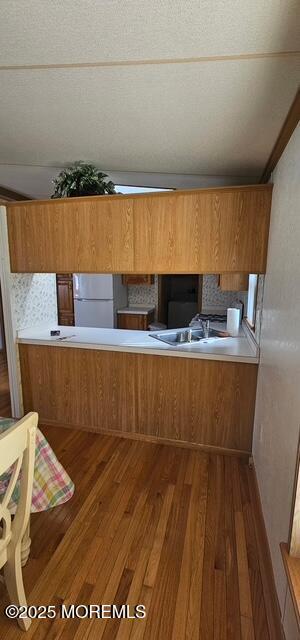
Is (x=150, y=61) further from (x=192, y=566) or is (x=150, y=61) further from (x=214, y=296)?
(x=214, y=296)

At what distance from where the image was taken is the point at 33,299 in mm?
2992

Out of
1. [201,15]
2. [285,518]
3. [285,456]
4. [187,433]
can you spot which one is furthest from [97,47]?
[187,433]

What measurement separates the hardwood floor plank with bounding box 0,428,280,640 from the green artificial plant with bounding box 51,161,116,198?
210cm

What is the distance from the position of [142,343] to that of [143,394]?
432 mm

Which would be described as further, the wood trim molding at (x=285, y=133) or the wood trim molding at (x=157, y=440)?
the wood trim molding at (x=157, y=440)

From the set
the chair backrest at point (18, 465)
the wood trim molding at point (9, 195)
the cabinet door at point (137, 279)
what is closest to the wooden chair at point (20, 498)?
the chair backrest at point (18, 465)

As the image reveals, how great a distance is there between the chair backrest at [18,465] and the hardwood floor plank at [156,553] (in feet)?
1.46

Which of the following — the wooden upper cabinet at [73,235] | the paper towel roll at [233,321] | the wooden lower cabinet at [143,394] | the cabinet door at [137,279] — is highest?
the wooden upper cabinet at [73,235]

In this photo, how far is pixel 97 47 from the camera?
1.08m

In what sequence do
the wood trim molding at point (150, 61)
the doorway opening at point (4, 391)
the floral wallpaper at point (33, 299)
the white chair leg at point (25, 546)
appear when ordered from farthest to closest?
the doorway opening at point (4, 391), the floral wallpaper at point (33, 299), the white chair leg at point (25, 546), the wood trim molding at point (150, 61)

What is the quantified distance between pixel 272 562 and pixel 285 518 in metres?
0.36

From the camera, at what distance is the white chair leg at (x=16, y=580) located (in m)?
1.20

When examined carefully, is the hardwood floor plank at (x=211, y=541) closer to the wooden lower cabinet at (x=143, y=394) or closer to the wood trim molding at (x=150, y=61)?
the wooden lower cabinet at (x=143, y=394)

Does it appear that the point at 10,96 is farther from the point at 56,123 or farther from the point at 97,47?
the point at 97,47
